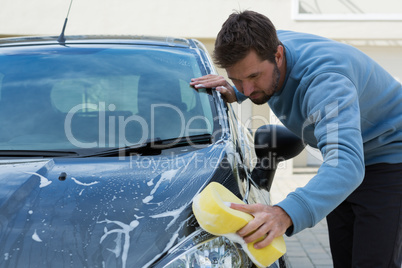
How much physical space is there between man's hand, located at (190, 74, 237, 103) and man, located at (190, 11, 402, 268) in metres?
0.35

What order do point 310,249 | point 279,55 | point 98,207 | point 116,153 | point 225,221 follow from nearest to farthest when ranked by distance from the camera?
point 225,221, point 98,207, point 279,55, point 116,153, point 310,249

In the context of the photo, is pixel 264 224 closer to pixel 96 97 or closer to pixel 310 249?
pixel 96 97

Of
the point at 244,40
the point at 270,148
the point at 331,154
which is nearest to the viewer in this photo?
the point at 331,154

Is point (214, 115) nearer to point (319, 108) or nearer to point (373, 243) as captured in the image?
point (319, 108)

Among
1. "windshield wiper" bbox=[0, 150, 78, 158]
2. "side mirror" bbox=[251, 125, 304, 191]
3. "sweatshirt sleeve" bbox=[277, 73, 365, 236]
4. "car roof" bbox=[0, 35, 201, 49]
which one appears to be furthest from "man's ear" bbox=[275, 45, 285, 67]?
"car roof" bbox=[0, 35, 201, 49]

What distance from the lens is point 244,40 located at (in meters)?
1.89

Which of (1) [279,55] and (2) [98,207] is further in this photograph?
(1) [279,55]

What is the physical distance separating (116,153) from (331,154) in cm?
99

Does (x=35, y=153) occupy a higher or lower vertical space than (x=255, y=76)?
lower

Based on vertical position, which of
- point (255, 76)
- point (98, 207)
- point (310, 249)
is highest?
point (255, 76)

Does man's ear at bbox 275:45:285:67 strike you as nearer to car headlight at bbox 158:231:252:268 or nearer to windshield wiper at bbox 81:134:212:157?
windshield wiper at bbox 81:134:212:157

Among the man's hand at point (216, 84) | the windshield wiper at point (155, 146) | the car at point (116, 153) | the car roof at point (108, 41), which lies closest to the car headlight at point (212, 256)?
the car at point (116, 153)

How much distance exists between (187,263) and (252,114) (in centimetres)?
879

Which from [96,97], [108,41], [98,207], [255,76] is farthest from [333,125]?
[108,41]
